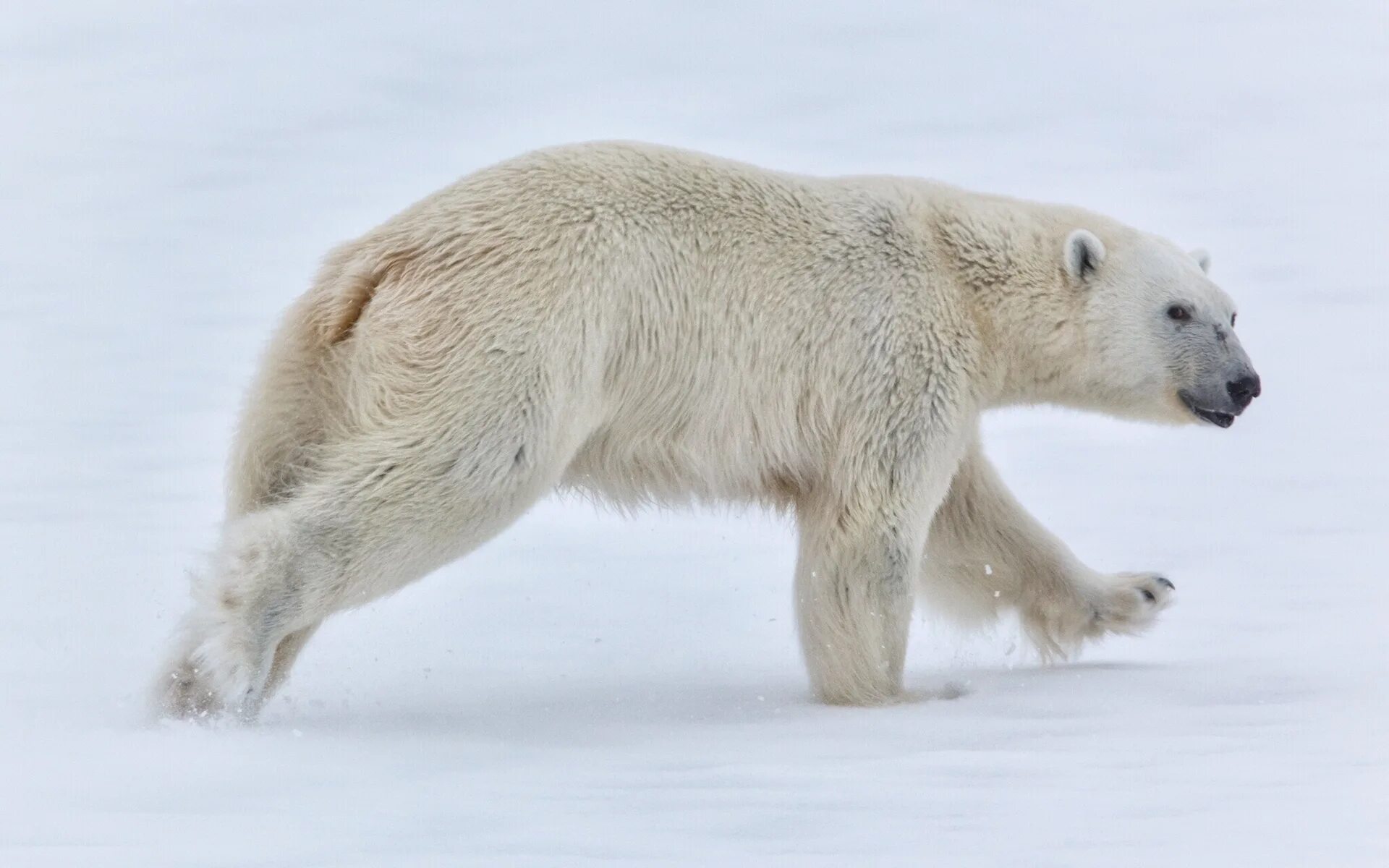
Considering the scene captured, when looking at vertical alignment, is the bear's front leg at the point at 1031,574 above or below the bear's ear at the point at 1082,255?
below

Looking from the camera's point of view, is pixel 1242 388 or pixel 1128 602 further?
pixel 1128 602

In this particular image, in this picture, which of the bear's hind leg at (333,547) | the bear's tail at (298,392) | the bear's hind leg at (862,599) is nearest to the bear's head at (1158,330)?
the bear's hind leg at (862,599)

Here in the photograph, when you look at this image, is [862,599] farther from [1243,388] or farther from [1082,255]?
[1243,388]

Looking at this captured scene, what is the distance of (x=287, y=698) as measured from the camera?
5594 mm

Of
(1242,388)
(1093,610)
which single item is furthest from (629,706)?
(1242,388)

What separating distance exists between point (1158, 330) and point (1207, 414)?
0.34m

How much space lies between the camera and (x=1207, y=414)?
631 cm

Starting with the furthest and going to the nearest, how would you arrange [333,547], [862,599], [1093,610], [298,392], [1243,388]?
[1093,610], [1243,388], [862,599], [298,392], [333,547]

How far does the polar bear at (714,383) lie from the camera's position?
202 inches

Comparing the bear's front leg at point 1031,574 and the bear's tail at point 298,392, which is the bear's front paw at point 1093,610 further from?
the bear's tail at point 298,392

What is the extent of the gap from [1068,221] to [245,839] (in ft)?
12.3

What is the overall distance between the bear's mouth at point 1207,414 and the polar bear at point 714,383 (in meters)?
0.01

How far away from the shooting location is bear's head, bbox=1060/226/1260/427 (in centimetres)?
623

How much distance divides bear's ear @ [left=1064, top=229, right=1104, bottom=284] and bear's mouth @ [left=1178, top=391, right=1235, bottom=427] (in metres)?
0.52
